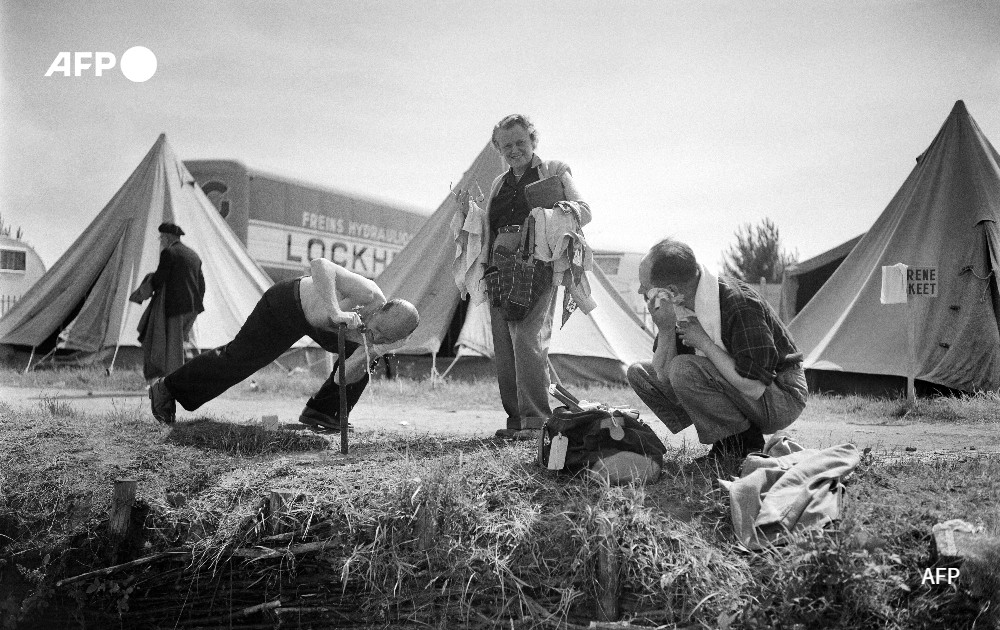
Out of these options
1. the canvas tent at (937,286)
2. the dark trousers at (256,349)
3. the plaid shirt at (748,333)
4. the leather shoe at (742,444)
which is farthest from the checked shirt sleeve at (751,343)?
the canvas tent at (937,286)

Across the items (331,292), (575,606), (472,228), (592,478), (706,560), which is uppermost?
(472,228)

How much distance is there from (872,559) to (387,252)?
8.47 metres

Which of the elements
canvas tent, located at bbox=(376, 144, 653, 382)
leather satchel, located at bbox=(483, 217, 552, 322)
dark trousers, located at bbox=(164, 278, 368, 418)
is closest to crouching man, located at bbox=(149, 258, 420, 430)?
dark trousers, located at bbox=(164, 278, 368, 418)

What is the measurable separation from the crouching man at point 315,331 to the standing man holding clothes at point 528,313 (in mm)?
486

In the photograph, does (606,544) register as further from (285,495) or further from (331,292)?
(331,292)

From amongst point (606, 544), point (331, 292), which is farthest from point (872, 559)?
point (331, 292)

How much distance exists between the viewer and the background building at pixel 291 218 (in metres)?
8.67

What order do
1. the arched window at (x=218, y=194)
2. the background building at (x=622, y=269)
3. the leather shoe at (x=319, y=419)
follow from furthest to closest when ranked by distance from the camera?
1. the background building at (x=622, y=269)
2. the arched window at (x=218, y=194)
3. the leather shoe at (x=319, y=419)

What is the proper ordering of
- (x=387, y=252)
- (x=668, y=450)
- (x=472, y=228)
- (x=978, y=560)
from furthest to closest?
(x=387, y=252) → (x=472, y=228) → (x=668, y=450) → (x=978, y=560)

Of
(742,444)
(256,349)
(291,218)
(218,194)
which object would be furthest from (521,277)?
(218,194)

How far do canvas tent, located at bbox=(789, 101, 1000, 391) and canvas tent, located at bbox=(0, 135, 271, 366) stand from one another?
5631 mm

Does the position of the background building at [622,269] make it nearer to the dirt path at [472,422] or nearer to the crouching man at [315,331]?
the dirt path at [472,422]

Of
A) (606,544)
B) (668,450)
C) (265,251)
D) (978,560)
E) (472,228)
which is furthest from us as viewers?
(265,251)

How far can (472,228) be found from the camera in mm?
3697
